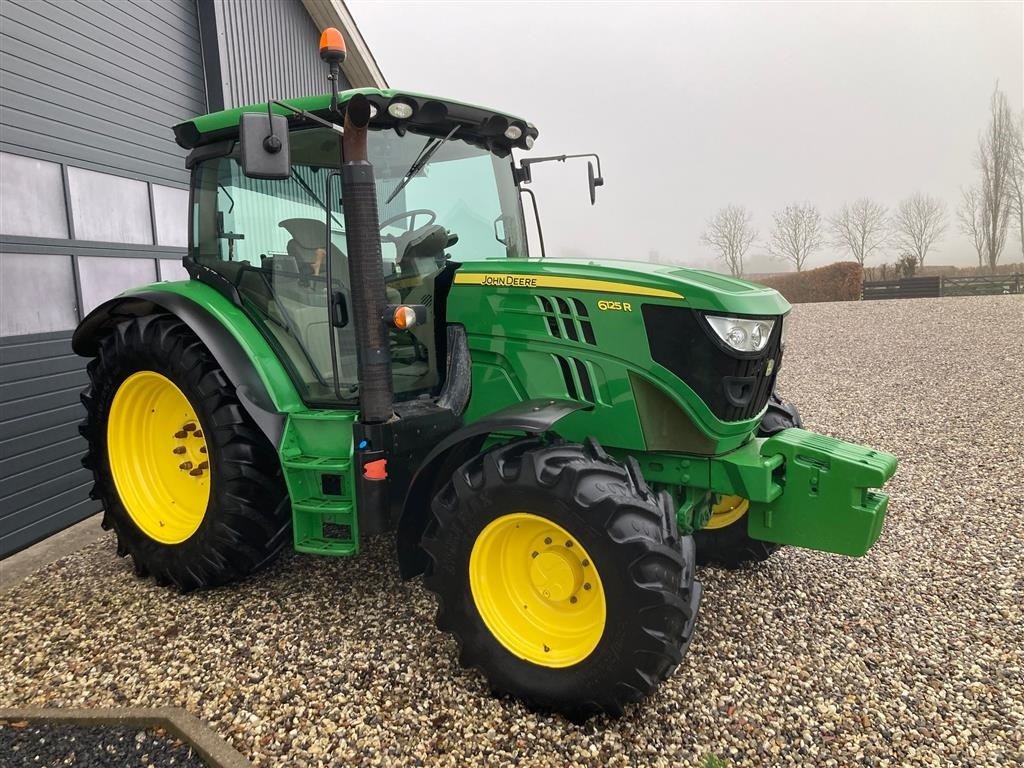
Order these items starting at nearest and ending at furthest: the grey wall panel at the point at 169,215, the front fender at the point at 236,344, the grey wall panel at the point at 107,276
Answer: the front fender at the point at 236,344
the grey wall panel at the point at 107,276
the grey wall panel at the point at 169,215

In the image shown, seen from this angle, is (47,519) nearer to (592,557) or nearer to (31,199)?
(31,199)

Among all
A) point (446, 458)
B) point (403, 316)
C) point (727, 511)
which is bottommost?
point (727, 511)

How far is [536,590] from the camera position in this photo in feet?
8.60

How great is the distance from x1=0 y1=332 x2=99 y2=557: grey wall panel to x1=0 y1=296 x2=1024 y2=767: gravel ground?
641 millimetres

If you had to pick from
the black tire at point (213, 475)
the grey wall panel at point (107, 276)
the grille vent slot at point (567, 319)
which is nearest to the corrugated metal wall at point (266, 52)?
the grey wall panel at point (107, 276)

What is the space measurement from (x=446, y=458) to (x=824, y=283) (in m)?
22.8

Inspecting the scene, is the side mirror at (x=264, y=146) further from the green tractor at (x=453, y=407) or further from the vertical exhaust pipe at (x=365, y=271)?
the vertical exhaust pipe at (x=365, y=271)

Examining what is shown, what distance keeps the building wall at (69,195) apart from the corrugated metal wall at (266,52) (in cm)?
34

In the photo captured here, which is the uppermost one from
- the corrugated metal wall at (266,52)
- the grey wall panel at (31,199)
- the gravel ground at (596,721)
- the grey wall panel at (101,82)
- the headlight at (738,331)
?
the corrugated metal wall at (266,52)

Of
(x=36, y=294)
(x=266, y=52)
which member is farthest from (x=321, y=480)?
(x=266, y=52)

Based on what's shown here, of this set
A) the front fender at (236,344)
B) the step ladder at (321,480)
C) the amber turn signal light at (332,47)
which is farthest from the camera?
the front fender at (236,344)

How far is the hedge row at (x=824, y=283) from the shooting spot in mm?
22294

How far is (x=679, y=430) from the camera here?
110 inches

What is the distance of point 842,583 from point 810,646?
712 millimetres
